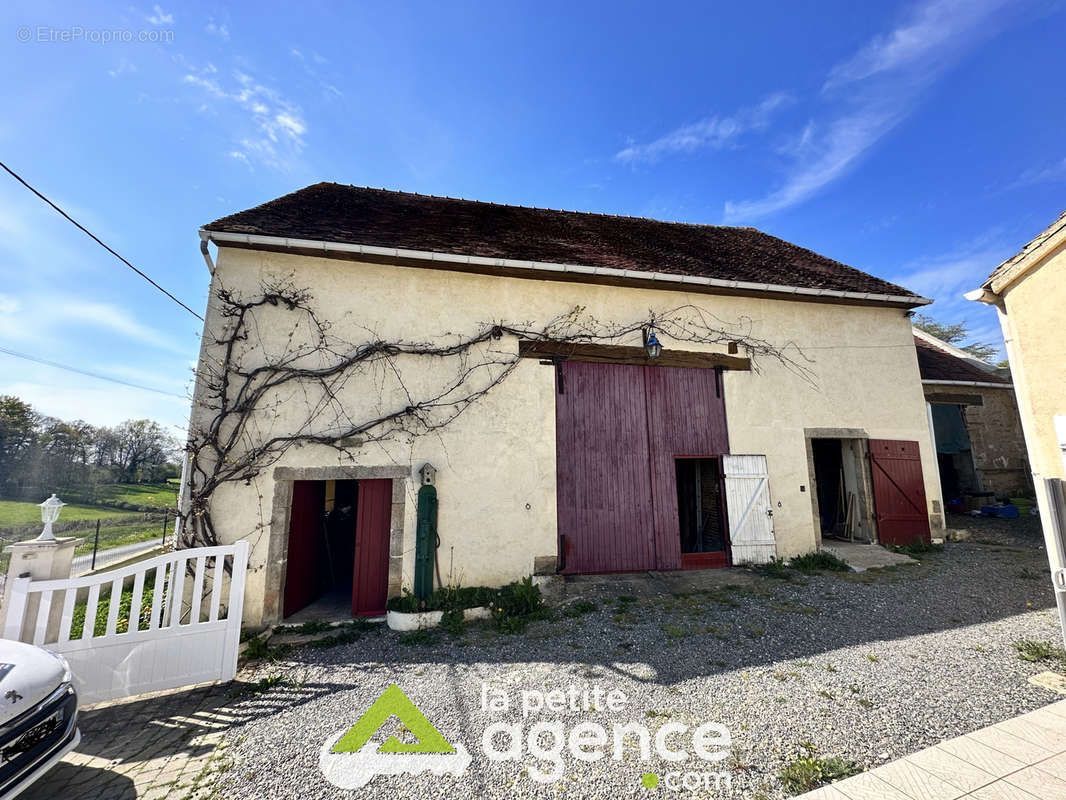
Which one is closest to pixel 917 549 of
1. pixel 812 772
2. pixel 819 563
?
pixel 819 563

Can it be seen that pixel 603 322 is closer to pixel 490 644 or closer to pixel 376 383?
pixel 376 383

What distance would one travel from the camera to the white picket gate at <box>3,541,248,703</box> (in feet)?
10.9

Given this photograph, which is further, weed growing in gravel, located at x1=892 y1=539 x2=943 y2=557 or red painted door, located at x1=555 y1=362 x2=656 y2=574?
weed growing in gravel, located at x1=892 y1=539 x2=943 y2=557

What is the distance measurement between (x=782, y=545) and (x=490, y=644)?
5597 millimetres

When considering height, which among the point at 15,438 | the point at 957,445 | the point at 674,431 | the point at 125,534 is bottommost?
the point at 125,534

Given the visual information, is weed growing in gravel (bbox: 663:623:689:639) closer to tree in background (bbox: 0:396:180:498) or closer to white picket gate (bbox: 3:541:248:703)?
white picket gate (bbox: 3:541:248:703)

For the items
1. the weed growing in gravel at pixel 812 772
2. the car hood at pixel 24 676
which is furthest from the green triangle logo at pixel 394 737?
the weed growing in gravel at pixel 812 772

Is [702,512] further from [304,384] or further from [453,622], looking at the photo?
[304,384]

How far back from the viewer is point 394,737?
9.66 feet

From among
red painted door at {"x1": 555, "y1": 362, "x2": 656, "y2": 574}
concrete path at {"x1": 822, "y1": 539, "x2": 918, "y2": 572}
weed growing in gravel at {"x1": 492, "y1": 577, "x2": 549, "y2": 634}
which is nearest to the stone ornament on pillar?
weed growing in gravel at {"x1": 492, "y1": 577, "x2": 549, "y2": 634}

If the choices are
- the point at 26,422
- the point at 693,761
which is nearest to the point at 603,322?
the point at 693,761

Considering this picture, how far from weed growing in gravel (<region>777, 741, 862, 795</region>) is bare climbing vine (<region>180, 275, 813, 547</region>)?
5093 millimetres

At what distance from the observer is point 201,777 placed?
8.54 ft

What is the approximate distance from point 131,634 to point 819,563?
9101 mm
